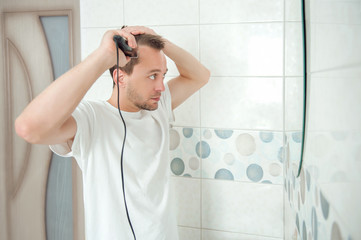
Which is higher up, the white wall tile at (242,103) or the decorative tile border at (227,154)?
the white wall tile at (242,103)

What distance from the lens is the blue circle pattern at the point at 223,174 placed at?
5.36ft

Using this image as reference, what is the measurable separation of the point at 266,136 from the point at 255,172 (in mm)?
181

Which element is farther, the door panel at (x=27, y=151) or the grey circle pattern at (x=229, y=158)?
the door panel at (x=27, y=151)

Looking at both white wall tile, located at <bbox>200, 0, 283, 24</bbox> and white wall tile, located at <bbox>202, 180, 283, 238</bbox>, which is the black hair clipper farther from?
white wall tile, located at <bbox>202, 180, 283, 238</bbox>

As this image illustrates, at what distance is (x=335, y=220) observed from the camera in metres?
0.54

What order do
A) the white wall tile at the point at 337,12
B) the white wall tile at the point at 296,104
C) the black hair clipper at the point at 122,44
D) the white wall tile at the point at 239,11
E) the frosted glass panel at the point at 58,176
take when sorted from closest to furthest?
the white wall tile at the point at 337,12 < the white wall tile at the point at 296,104 < the black hair clipper at the point at 122,44 < the white wall tile at the point at 239,11 < the frosted glass panel at the point at 58,176

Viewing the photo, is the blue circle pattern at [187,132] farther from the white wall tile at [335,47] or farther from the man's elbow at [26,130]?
the white wall tile at [335,47]

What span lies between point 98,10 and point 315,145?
1.45m

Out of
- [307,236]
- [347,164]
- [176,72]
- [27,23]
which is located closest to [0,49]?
[27,23]

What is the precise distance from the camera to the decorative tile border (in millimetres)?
1567

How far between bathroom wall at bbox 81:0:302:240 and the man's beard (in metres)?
0.39

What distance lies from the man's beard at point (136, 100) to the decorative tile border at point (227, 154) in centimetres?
41

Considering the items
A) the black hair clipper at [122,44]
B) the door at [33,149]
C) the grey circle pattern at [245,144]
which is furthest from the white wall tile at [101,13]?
the grey circle pattern at [245,144]

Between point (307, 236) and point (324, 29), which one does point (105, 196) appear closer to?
point (307, 236)
